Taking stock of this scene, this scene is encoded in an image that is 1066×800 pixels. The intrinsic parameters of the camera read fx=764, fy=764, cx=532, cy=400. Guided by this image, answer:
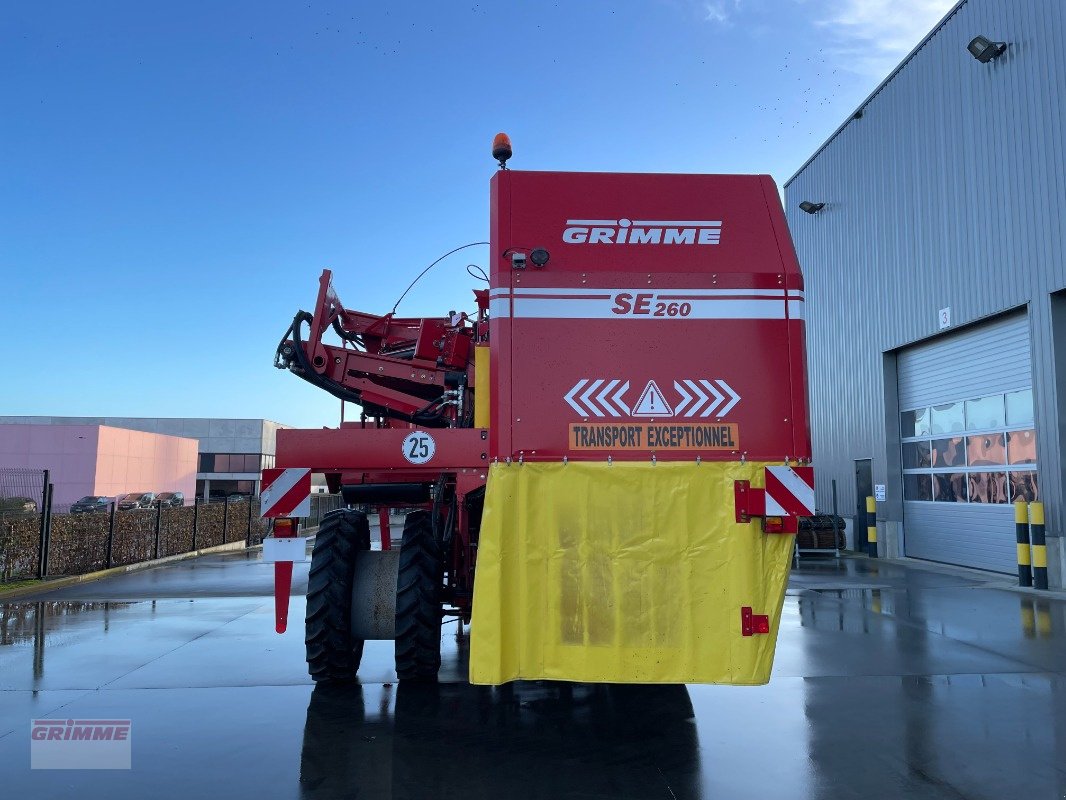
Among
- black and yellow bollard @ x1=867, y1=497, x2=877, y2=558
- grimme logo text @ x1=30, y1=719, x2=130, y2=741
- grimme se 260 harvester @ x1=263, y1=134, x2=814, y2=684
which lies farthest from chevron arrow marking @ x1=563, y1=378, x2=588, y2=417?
black and yellow bollard @ x1=867, y1=497, x2=877, y2=558

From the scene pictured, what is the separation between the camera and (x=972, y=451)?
14.5 metres

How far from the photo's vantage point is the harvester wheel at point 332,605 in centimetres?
559

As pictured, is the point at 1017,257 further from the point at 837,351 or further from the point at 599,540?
the point at 599,540

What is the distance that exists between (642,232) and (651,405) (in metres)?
1.08

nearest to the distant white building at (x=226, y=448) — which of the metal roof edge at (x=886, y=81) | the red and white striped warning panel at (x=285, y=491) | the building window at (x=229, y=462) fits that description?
the building window at (x=229, y=462)

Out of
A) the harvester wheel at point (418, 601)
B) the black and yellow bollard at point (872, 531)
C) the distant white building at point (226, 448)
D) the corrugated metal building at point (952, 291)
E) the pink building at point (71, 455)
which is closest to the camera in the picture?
the harvester wheel at point (418, 601)

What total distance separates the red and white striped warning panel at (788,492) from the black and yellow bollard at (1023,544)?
9816 mm

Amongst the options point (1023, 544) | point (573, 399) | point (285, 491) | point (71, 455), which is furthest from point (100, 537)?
point (71, 455)

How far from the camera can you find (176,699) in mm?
5754

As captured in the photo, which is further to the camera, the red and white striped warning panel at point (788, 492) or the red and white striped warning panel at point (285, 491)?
the red and white striped warning panel at point (285, 491)

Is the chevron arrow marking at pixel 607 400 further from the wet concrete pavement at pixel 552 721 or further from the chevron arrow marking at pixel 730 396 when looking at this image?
the wet concrete pavement at pixel 552 721

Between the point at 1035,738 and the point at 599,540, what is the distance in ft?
10.3

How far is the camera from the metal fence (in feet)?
41.0

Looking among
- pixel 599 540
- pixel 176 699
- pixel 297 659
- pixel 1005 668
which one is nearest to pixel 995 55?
pixel 1005 668
